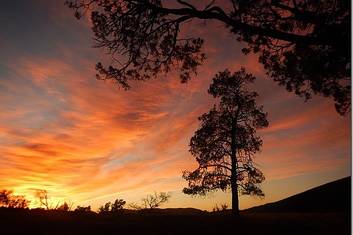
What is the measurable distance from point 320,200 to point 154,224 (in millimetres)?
25146

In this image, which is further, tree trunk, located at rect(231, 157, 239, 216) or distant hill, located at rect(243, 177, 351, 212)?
distant hill, located at rect(243, 177, 351, 212)

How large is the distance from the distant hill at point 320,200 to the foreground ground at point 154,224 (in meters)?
13.4

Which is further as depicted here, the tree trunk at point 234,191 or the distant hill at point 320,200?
the distant hill at point 320,200

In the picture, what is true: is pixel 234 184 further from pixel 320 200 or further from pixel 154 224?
pixel 320 200

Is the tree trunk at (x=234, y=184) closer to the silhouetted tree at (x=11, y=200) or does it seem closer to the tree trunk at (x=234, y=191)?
Result: the tree trunk at (x=234, y=191)

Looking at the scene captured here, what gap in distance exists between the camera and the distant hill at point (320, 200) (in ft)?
121

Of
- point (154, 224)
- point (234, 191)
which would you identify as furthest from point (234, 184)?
point (154, 224)

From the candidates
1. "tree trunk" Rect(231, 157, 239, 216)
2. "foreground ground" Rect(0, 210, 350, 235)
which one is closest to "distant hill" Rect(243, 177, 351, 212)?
"foreground ground" Rect(0, 210, 350, 235)

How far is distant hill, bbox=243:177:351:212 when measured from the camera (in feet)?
121

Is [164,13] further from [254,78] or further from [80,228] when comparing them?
[254,78]

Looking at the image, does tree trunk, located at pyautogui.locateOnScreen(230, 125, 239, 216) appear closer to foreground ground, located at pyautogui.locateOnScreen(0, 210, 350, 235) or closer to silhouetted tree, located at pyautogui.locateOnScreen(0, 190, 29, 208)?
foreground ground, located at pyautogui.locateOnScreen(0, 210, 350, 235)

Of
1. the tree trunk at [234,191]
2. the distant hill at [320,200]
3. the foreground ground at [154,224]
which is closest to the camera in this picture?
the foreground ground at [154,224]

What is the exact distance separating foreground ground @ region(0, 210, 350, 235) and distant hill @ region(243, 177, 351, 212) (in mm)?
13444

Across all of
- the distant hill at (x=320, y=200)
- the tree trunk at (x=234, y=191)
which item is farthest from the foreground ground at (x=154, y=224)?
the distant hill at (x=320, y=200)
